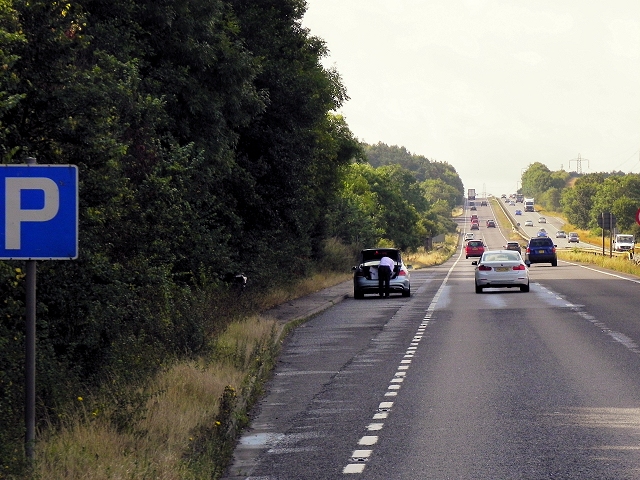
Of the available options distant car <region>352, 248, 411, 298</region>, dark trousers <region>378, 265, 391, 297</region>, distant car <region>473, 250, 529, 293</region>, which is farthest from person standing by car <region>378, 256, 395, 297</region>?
distant car <region>473, 250, 529, 293</region>

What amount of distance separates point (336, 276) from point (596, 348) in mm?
33569

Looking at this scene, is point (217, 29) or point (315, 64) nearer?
point (217, 29)

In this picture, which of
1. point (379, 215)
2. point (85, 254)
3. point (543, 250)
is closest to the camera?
point (85, 254)

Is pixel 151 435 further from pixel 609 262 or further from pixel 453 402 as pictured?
pixel 609 262

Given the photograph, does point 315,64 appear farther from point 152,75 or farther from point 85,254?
point 85,254

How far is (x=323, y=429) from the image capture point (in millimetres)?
11164

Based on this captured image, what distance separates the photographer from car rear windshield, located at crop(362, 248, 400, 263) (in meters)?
38.4

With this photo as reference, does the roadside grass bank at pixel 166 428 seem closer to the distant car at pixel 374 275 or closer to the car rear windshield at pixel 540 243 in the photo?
the distant car at pixel 374 275

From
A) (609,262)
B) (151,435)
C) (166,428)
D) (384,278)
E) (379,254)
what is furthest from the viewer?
(609,262)

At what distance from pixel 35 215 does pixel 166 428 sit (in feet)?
11.0

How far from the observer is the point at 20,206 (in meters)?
7.29

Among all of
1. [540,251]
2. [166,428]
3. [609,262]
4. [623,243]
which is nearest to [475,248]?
[623,243]

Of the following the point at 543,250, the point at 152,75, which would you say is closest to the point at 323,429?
the point at 152,75

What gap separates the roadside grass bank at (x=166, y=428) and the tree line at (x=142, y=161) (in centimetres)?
20
